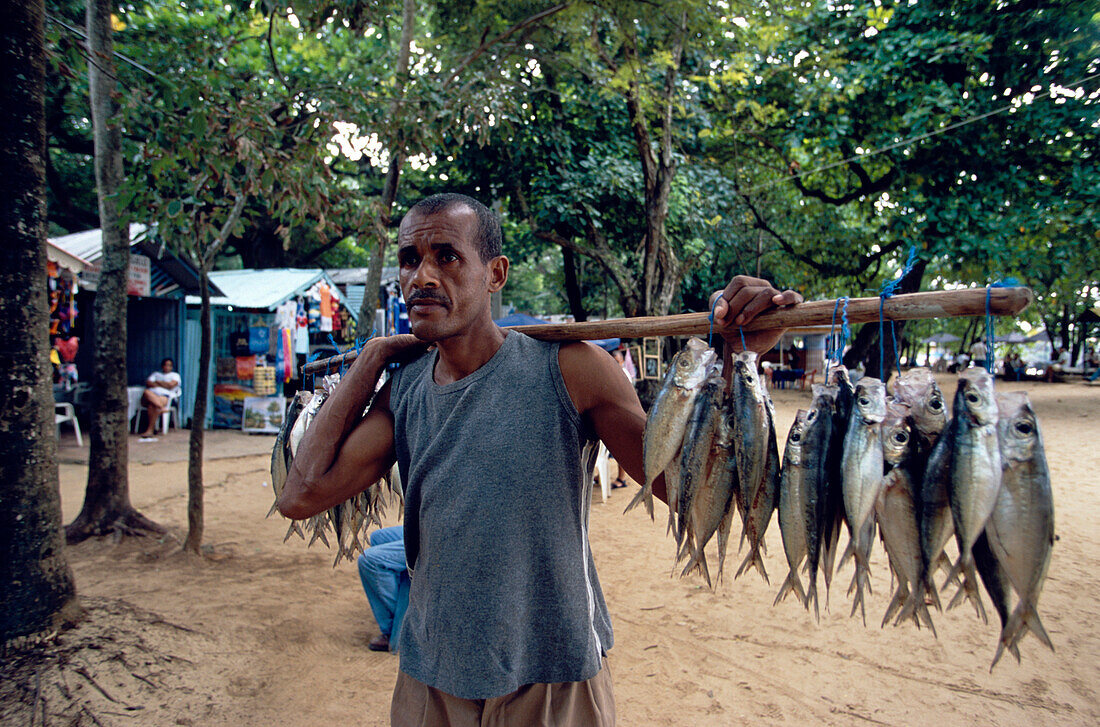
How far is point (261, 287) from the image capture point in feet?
41.6

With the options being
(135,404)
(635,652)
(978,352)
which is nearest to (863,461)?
(978,352)

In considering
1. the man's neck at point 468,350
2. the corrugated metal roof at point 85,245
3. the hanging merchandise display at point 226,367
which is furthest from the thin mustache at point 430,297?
the hanging merchandise display at point 226,367

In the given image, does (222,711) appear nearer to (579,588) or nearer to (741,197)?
(579,588)

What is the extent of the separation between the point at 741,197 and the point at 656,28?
18.4ft

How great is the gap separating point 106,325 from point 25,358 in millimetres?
2043

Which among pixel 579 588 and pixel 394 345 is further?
pixel 394 345

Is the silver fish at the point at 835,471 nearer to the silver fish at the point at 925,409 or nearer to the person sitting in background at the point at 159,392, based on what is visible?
the silver fish at the point at 925,409

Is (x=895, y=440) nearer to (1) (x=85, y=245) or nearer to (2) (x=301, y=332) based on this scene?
(1) (x=85, y=245)

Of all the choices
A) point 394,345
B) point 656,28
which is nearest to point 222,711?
point 394,345

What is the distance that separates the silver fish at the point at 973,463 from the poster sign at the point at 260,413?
40.8ft

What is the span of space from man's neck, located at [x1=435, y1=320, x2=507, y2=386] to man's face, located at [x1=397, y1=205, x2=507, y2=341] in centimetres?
5

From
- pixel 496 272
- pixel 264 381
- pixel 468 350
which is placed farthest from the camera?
pixel 264 381

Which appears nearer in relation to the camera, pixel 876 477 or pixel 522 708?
pixel 876 477

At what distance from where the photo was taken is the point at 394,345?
6.73ft
